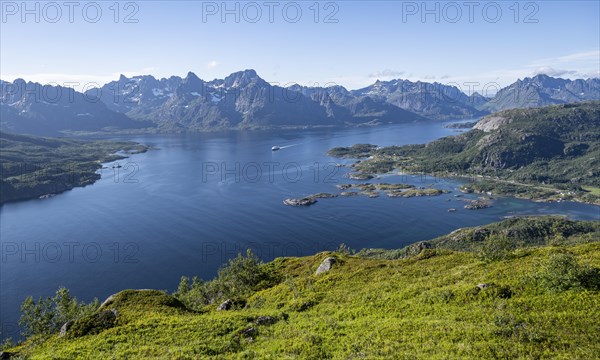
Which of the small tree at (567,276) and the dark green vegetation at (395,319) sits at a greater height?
the small tree at (567,276)

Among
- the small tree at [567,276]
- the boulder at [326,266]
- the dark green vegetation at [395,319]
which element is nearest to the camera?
the dark green vegetation at [395,319]

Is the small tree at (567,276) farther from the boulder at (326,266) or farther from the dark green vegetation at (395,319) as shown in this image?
the boulder at (326,266)

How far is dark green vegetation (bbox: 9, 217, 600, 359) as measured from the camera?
3066 centimetres

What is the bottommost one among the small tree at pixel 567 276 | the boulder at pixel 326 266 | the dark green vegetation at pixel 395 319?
the boulder at pixel 326 266

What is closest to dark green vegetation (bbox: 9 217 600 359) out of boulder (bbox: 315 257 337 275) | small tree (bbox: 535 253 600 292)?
small tree (bbox: 535 253 600 292)

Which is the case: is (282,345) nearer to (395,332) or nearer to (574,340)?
(395,332)

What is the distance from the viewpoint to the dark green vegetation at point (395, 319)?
3066 centimetres

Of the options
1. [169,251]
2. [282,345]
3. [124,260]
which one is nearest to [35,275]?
[124,260]

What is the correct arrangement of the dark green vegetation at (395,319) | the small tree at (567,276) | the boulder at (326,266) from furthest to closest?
the boulder at (326,266) < the small tree at (567,276) < the dark green vegetation at (395,319)

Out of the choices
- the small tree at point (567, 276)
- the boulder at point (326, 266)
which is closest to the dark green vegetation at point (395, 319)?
the small tree at point (567, 276)

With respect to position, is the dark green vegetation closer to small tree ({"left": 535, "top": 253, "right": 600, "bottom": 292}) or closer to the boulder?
small tree ({"left": 535, "top": 253, "right": 600, "bottom": 292})

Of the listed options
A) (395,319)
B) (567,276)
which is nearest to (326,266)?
(395,319)

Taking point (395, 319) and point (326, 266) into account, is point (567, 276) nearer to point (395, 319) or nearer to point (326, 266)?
point (395, 319)

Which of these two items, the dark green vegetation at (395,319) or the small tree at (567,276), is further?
the small tree at (567,276)
